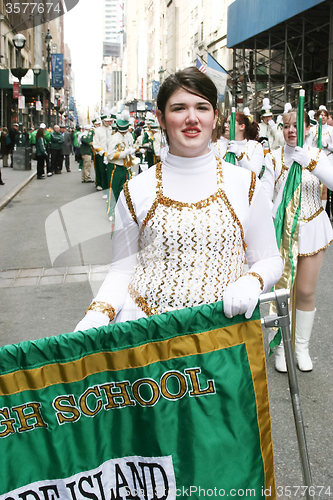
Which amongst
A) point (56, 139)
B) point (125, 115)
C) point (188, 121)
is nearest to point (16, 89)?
point (56, 139)

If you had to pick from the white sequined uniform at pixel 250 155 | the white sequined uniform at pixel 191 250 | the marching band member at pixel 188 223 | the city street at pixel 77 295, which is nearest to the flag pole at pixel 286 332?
the marching band member at pixel 188 223

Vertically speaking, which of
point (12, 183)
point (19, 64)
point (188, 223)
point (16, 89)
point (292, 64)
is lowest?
point (12, 183)

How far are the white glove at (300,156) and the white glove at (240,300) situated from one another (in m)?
2.39

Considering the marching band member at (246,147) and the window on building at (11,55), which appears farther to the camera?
the window on building at (11,55)

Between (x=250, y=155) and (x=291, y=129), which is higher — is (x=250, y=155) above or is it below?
below

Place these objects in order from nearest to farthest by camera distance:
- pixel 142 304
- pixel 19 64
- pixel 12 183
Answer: pixel 142 304 < pixel 12 183 < pixel 19 64

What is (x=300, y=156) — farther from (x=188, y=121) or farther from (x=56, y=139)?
(x=56, y=139)

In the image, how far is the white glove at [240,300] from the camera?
1.87 meters

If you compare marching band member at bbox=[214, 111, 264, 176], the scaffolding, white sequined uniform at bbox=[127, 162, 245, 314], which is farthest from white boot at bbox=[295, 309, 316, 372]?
the scaffolding

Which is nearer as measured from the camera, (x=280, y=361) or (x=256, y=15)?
(x=280, y=361)

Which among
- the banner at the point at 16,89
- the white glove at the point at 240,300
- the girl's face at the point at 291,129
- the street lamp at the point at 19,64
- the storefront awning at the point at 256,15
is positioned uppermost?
the storefront awning at the point at 256,15

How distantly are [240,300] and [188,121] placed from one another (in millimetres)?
733

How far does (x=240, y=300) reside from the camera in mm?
1867

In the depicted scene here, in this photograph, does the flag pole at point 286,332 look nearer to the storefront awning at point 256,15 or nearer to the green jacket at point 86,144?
the green jacket at point 86,144
